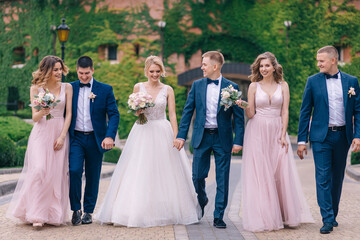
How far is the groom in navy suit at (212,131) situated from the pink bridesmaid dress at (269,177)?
0.22 metres

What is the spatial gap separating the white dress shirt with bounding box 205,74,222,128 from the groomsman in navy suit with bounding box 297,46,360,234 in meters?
1.10

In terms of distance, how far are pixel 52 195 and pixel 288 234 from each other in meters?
2.91

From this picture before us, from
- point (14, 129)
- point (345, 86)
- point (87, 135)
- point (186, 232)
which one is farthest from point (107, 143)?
point (14, 129)

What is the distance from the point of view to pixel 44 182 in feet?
21.0

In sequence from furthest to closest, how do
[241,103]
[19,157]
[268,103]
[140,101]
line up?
1. [19,157]
2. [140,101]
3. [268,103]
4. [241,103]

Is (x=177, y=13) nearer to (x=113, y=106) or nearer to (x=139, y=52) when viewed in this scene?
(x=139, y=52)

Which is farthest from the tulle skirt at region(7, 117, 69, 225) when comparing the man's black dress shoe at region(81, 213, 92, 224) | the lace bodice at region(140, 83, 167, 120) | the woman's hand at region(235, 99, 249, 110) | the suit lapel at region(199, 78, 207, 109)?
the woman's hand at region(235, 99, 249, 110)

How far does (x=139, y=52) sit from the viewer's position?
31859 mm

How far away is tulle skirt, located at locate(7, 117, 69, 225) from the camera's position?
6312 mm

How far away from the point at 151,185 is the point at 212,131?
1.04m

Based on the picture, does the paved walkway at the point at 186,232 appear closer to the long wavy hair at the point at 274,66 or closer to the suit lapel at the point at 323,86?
the suit lapel at the point at 323,86

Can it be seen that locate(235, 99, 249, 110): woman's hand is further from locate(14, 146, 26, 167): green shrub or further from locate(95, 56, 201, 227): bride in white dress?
locate(14, 146, 26, 167): green shrub

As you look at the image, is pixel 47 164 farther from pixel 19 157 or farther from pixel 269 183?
pixel 19 157

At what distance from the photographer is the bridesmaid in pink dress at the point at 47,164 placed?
20.8ft
